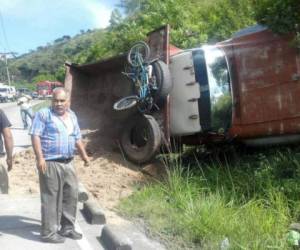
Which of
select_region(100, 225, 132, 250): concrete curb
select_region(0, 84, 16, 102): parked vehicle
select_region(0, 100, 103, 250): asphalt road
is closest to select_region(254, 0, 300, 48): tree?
select_region(0, 100, 103, 250): asphalt road

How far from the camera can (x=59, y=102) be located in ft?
20.6

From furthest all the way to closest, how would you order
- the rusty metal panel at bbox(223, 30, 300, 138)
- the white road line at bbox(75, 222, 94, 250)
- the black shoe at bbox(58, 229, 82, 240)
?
the rusty metal panel at bbox(223, 30, 300, 138) → the black shoe at bbox(58, 229, 82, 240) → the white road line at bbox(75, 222, 94, 250)

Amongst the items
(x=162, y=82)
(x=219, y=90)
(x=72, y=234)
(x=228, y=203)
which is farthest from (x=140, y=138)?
(x=72, y=234)

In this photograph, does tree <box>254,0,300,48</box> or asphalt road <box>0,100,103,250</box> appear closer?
asphalt road <box>0,100,103,250</box>

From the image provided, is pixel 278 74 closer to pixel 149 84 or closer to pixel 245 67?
pixel 245 67

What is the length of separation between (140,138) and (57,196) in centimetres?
456

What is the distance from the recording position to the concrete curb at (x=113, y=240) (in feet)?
18.7

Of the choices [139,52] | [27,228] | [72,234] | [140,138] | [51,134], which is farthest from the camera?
[139,52]

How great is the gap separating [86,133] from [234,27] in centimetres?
610

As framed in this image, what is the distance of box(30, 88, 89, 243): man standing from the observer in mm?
6230

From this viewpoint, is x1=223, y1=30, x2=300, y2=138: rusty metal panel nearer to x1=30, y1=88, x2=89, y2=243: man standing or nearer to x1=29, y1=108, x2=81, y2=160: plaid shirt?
x1=30, y1=88, x2=89, y2=243: man standing

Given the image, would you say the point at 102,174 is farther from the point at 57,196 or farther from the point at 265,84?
the point at 57,196

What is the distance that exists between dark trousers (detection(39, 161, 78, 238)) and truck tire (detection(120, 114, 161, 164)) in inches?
146

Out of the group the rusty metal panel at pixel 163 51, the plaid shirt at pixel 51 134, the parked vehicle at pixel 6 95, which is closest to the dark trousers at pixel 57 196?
the plaid shirt at pixel 51 134
